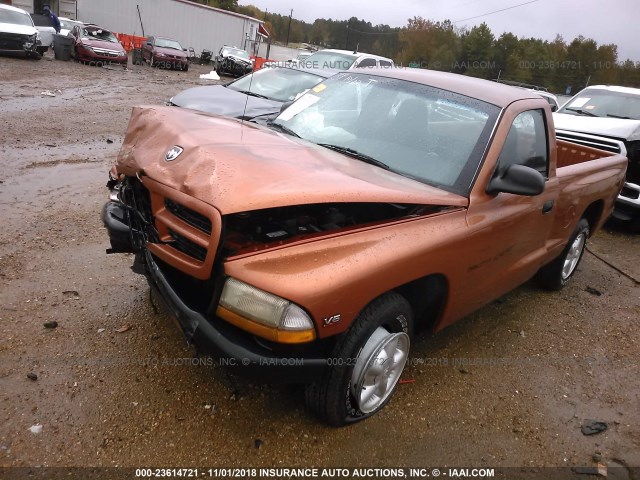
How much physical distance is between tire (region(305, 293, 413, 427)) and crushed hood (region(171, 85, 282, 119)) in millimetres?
4510

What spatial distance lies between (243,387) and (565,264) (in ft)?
11.1

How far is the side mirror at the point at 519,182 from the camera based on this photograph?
273cm

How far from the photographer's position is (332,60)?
39.5 feet

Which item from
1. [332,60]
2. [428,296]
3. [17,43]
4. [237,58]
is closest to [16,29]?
[17,43]

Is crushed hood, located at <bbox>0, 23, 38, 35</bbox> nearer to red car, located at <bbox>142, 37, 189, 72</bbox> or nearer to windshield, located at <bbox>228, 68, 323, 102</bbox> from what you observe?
red car, located at <bbox>142, 37, 189, 72</bbox>

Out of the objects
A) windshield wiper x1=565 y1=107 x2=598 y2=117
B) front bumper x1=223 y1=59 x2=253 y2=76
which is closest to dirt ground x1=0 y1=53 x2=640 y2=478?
windshield wiper x1=565 y1=107 x2=598 y2=117

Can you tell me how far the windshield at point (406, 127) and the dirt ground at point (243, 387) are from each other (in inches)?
48.7

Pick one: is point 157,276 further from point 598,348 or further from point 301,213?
point 598,348

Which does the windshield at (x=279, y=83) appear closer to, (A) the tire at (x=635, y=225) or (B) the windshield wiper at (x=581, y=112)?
(B) the windshield wiper at (x=581, y=112)

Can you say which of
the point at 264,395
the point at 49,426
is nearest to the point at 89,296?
the point at 49,426

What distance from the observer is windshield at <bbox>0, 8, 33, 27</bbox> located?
16703mm

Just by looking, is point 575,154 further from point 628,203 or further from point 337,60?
point 337,60

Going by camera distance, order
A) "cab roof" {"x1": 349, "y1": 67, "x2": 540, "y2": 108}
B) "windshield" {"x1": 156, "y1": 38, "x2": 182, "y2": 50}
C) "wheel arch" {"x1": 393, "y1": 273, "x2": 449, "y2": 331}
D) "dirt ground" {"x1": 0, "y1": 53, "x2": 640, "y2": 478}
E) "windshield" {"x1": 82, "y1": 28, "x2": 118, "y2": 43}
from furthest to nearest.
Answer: "windshield" {"x1": 156, "y1": 38, "x2": 182, "y2": 50}
"windshield" {"x1": 82, "y1": 28, "x2": 118, "y2": 43}
"cab roof" {"x1": 349, "y1": 67, "x2": 540, "y2": 108}
"wheel arch" {"x1": 393, "y1": 273, "x2": 449, "y2": 331}
"dirt ground" {"x1": 0, "y1": 53, "x2": 640, "y2": 478}

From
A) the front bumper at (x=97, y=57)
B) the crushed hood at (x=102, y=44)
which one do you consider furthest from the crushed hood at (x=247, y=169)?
the crushed hood at (x=102, y=44)
